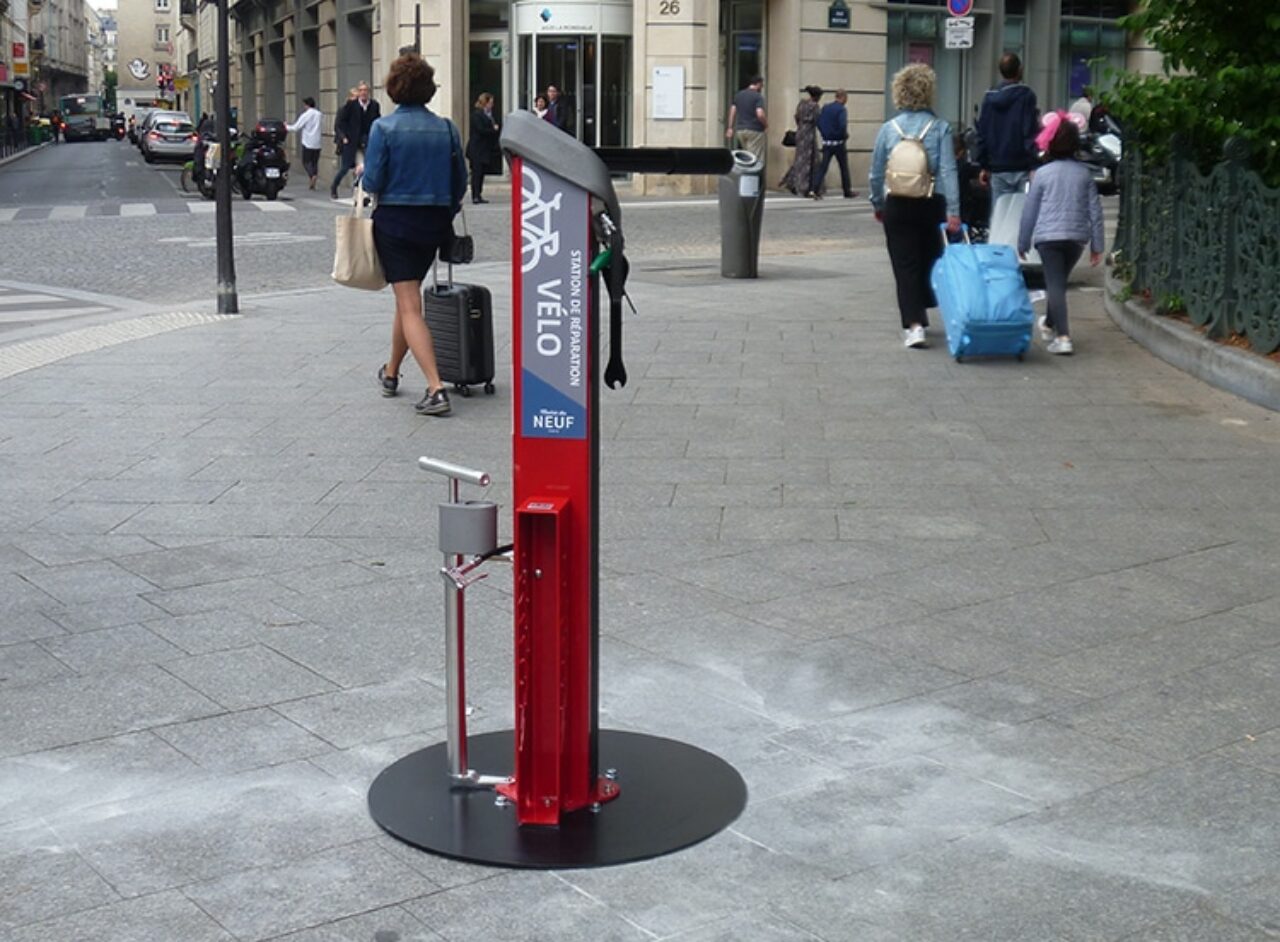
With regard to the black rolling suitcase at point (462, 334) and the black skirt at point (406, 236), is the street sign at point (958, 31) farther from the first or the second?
the black skirt at point (406, 236)

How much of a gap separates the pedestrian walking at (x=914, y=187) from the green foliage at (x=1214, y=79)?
52.4 inches

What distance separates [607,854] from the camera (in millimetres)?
4020

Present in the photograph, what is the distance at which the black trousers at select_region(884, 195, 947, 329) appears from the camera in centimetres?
1151

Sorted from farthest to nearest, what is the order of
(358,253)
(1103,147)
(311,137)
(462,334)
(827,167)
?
(311,137) → (827,167) → (1103,147) → (462,334) → (358,253)

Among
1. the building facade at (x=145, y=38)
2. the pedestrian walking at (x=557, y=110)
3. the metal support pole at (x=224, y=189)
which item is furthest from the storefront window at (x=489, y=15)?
the building facade at (x=145, y=38)

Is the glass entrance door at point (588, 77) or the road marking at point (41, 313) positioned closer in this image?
the road marking at point (41, 313)

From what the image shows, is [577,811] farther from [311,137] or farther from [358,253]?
A: [311,137]

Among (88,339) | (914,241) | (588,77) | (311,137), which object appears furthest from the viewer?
(311,137)

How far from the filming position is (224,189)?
44.3 ft

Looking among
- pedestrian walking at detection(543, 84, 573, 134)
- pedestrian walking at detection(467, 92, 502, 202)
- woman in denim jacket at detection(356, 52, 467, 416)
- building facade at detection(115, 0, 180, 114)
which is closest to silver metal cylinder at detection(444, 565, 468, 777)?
woman in denim jacket at detection(356, 52, 467, 416)

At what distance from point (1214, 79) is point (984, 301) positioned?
1866 millimetres

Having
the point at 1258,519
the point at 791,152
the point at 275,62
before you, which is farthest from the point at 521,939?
the point at 275,62

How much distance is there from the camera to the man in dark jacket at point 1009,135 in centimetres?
1485

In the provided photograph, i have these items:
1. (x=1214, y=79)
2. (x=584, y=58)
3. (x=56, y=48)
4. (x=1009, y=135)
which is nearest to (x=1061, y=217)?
(x=1214, y=79)
